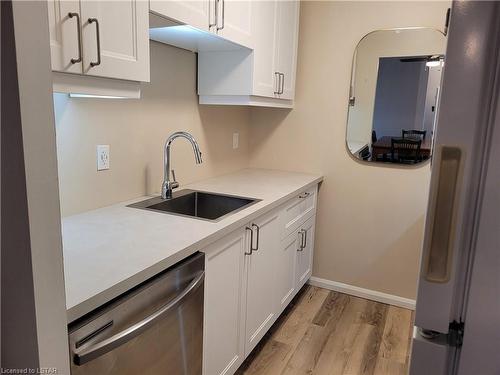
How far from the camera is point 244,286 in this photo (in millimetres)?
1783

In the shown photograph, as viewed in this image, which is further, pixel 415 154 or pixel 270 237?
pixel 415 154

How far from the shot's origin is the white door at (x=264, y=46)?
2.11 metres

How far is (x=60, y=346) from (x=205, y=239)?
2.19 feet

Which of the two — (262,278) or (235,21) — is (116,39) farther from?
(262,278)

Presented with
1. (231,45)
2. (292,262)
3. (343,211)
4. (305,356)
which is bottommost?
(305,356)

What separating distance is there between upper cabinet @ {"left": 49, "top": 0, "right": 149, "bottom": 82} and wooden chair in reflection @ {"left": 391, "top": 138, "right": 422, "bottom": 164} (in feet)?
5.88

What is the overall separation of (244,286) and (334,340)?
862mm

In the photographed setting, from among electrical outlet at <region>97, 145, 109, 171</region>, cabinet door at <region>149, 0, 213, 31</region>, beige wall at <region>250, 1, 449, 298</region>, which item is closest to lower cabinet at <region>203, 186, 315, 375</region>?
beige wall at <region>250, 1, 449, 298</region>

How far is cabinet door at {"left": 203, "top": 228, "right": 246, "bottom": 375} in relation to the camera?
58.8 inches

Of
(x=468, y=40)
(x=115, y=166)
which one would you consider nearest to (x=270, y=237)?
(x=115, y=166)

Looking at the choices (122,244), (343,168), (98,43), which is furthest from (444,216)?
(343,168)

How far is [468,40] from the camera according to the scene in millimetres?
702

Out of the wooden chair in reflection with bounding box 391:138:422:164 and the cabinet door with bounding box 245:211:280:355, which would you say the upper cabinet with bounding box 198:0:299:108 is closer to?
the cabinet door with bounding box 245:211:280:355

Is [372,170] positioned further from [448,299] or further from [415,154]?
[448,299]
